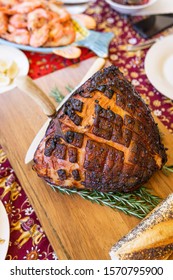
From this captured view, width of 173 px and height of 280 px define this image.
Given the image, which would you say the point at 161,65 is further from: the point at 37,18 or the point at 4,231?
the point at 4,231

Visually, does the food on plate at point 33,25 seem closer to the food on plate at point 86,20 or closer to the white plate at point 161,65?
the food on plate at point 86,20

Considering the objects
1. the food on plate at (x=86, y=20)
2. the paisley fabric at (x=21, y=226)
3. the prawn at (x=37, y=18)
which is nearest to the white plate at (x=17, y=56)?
the prawn at (x=37, y=18)

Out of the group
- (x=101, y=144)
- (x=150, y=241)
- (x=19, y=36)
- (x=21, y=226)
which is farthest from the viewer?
(x=19, y=36)

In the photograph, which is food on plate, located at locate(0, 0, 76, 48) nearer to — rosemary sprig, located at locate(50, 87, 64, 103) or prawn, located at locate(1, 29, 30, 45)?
prawn, located at locate(1, 29, 30, 45)

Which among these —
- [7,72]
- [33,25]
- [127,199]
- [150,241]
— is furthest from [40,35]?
[150,241]

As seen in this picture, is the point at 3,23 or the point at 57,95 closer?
the point at 57,95
